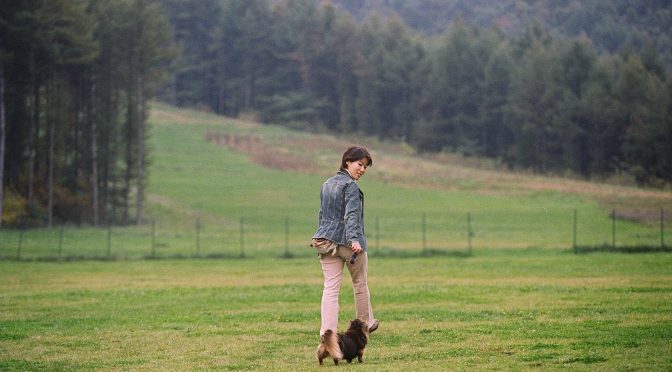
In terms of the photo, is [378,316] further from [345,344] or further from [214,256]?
[214,256]

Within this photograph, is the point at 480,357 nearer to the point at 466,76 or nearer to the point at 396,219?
the point at 396,219

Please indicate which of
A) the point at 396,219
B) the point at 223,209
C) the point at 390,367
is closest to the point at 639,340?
the point at 390,367

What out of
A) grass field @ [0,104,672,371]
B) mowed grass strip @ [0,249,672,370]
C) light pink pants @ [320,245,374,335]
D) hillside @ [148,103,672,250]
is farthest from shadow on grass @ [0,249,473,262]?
light pink pants @ [320,245,374,335]

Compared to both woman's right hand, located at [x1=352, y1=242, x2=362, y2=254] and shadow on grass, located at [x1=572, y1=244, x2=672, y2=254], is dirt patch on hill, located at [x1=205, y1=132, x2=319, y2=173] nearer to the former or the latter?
shadow on grass, located at [x1=572, y1=244, x2=672, y2=254]

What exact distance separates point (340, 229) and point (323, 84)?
423 ft

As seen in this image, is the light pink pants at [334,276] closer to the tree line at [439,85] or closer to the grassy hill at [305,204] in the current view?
the grassy hill at [305,204]

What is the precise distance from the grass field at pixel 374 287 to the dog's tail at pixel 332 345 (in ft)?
0.93

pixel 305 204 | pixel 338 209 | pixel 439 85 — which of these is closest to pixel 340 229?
pixel 338 209

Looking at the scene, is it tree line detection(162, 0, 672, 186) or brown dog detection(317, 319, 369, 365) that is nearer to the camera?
brown dog detection(317, 319, 369, 365)

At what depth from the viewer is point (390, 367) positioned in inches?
408

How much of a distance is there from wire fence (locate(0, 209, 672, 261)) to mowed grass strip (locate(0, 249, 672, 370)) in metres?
10.1

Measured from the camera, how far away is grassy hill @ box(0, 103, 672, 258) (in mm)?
47000

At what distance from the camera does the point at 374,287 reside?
23.3 metres

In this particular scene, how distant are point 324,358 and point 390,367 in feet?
2.94
